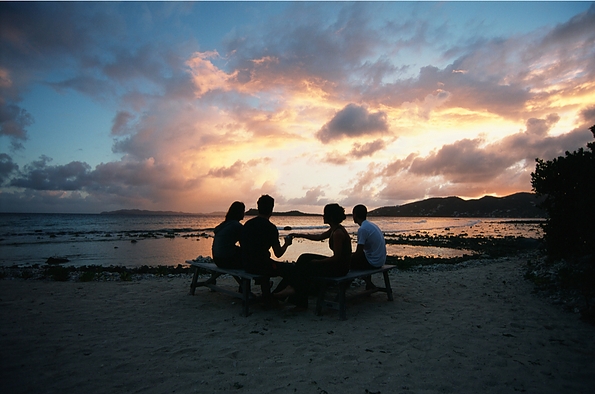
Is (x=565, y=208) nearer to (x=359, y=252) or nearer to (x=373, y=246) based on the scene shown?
(x=373, y=246)

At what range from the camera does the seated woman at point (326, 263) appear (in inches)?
242

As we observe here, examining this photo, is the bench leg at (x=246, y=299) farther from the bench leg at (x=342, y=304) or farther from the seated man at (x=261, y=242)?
the bench leg at (x=342, y=304)

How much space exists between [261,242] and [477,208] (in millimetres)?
166276

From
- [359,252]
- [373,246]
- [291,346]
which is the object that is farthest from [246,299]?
[373,246]

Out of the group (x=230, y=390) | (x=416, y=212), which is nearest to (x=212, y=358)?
(x=230, y=390)

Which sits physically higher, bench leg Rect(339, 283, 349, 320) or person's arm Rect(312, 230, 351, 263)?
person's arm Rect(312, 230, 351, 263)

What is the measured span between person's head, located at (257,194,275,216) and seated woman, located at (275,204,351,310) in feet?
3.80

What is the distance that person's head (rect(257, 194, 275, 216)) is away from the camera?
21.1ft

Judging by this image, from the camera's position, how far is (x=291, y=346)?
484 cm

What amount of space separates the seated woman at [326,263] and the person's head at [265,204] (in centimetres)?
116

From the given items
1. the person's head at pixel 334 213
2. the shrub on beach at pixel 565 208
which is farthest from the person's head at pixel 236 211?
the shrub on beach at pixel 565 208

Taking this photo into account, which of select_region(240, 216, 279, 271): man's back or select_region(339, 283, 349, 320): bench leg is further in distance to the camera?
select_region(240, 216, 279, 271): man's back

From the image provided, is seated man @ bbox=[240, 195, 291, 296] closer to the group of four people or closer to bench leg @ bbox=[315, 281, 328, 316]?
the group of four people

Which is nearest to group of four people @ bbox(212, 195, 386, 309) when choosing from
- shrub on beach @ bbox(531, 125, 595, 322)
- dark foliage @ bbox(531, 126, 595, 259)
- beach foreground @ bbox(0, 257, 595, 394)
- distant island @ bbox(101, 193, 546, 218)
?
beach foreground @ bbox(0, 257, 595, 394)
